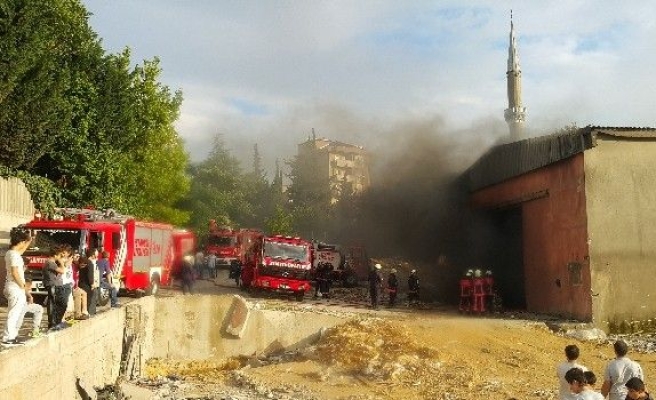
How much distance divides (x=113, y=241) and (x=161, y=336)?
3337 mm

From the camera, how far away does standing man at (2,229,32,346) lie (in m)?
8.81

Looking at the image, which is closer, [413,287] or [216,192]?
[413,287]

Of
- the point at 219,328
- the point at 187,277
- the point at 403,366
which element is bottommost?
the point at 403,366

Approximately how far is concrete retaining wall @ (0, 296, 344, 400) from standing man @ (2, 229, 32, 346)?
49cm

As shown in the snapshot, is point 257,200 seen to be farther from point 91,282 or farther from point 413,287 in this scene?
point 91,282

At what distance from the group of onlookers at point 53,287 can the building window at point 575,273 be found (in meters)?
14.7

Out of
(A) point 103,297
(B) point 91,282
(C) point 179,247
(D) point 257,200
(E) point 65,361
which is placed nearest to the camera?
(E) point 65,361

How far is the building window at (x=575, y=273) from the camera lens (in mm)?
20953

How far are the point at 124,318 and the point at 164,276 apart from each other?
415 inches

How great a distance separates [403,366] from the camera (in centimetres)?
1592

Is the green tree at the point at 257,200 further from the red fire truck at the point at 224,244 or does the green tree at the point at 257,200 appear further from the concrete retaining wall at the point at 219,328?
the concrete retaining wall at the point at 219,328

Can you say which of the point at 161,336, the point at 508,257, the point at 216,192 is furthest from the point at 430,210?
the point at 216,192

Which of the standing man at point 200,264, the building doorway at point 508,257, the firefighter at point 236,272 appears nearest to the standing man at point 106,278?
the firefighter at point 236,272

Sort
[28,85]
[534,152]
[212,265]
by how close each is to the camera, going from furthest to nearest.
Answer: [212,265] < [28,85] < [534,152]
